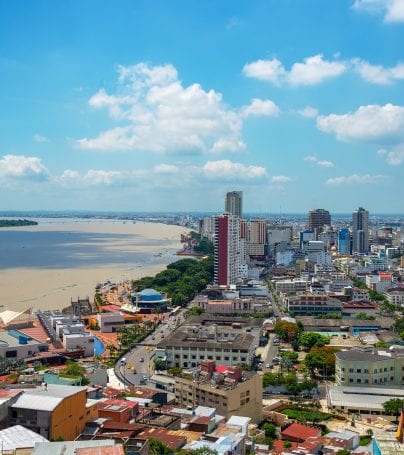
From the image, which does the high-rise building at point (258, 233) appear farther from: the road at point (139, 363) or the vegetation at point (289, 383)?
the vegetation at point (289, 383)

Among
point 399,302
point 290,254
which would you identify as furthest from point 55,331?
point 290,254

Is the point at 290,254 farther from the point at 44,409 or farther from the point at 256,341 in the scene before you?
the point at 44,409

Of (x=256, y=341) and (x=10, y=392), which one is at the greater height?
(x=10, y=392)

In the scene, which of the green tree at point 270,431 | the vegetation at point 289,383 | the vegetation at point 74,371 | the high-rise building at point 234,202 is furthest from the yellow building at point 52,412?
the high-rise building at point 234,202

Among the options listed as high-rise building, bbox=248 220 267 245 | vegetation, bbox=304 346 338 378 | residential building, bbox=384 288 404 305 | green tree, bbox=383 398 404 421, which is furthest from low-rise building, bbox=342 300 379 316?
high-rise building, bbox=248 220 267 245

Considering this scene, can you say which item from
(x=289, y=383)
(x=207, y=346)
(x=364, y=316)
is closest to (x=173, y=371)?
(x=207, y=346)

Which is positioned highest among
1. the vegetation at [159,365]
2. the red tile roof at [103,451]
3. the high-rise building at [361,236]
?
the high-rise building at [361,236]

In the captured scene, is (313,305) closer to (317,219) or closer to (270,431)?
(270,431)
